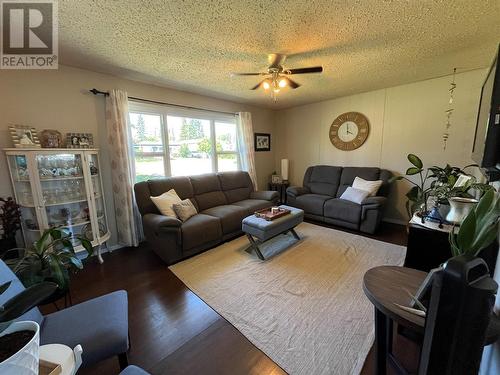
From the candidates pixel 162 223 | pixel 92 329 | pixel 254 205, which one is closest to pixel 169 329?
pixel 92 329

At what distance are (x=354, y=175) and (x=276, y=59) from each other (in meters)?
2.66

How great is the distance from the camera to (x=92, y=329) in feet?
3.71

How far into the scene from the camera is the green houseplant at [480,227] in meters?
0.83

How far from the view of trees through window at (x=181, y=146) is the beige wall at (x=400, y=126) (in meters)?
1.84

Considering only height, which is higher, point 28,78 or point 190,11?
point 190,11

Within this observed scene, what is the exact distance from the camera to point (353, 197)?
353cm

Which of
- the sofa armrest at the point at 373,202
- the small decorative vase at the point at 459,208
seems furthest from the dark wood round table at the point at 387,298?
the sofa armrest at the point at 373,202

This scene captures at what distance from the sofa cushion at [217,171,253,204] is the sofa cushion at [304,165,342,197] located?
1302 millimetres

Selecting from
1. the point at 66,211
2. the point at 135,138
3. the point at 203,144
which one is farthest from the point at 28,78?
the point at 203,144

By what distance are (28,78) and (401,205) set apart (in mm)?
5448

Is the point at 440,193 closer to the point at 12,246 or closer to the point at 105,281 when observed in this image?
the point at 105,281

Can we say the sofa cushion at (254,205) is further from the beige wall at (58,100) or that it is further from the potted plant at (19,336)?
the potted plant at (19,336)

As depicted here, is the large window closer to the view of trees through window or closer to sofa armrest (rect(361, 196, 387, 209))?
the view of trees through window

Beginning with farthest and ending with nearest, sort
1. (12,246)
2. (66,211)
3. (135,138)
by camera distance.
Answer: (135,138) → (66,211) → (12,246)
